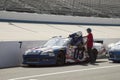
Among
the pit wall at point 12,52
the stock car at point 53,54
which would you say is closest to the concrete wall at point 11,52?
the pit wall at point 12,52

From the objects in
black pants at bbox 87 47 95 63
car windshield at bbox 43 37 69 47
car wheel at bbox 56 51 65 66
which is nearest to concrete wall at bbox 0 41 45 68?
car windshield at bbox 43 37 69 47

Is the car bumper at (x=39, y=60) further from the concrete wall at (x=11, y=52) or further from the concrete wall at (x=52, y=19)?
the concrete wall at (x=52, y=19)

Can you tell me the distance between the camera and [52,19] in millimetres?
35781

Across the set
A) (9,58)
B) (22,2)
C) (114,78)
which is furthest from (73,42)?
(22,2)

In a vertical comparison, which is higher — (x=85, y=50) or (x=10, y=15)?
(x=10, y=15)

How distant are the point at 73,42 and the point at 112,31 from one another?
839 inches

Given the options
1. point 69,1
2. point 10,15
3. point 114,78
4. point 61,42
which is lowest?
point 114,78

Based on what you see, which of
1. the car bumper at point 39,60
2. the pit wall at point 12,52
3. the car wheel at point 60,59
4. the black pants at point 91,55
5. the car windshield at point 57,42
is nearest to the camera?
the car bumper at point 39,60

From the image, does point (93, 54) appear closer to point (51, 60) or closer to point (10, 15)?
point (51, 60)

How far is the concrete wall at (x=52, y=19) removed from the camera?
31.3 m

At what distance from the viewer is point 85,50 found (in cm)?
1839

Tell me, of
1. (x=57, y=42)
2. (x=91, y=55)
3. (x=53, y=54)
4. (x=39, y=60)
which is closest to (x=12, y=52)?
(x=39, y=60)

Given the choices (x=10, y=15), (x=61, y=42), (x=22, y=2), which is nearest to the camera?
(x=61, y=42)

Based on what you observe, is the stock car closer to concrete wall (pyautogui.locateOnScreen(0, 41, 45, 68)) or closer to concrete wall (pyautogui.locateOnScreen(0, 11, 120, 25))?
concrete wall (pyautogui.locateOnScreen(0, 41, 45, 68))
